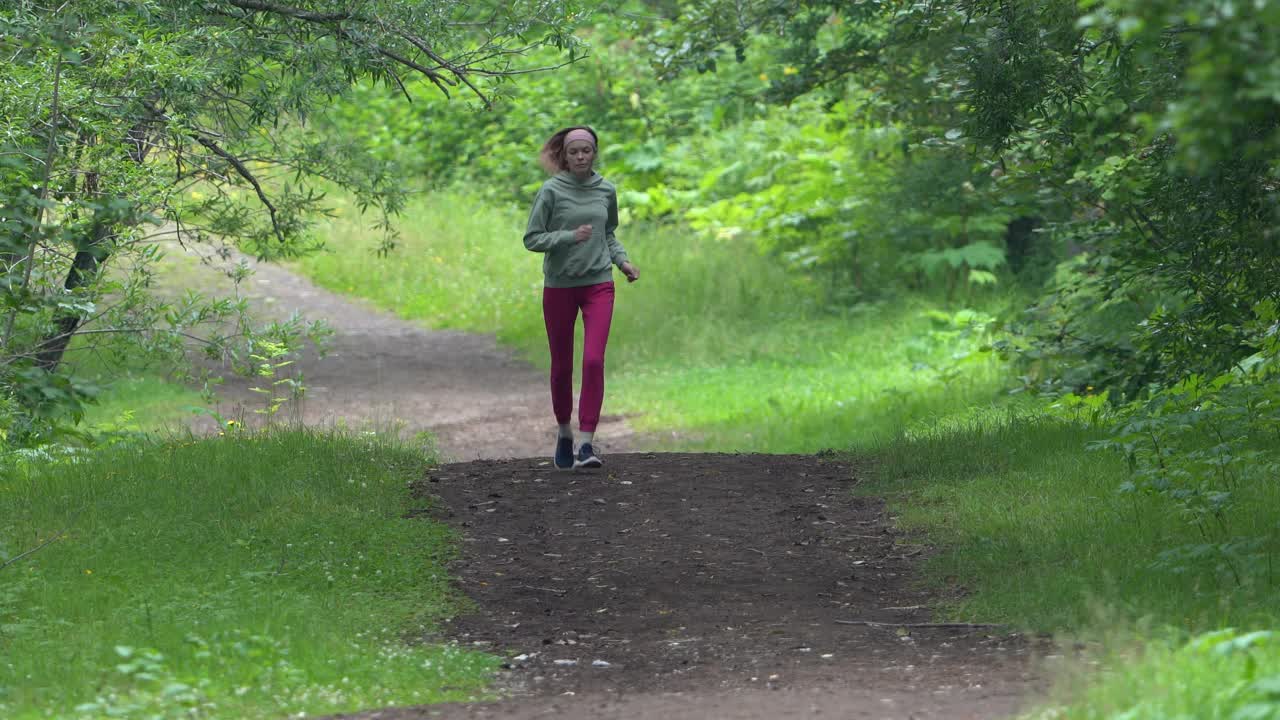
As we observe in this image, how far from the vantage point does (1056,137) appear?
29.2 ft

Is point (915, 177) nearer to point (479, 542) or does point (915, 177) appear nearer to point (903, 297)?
point (903, 297)

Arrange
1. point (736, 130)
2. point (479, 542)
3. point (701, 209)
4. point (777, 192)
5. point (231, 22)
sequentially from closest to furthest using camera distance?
point (479, 542), point (231, 22), point (777, 192), point (701, 209), point (736, 130)

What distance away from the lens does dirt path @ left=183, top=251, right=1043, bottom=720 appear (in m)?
4.87

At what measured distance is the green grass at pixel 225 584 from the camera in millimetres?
4953

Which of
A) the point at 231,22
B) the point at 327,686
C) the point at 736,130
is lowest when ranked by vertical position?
the point at 327,686

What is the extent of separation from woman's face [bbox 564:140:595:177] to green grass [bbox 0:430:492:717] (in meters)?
2.18

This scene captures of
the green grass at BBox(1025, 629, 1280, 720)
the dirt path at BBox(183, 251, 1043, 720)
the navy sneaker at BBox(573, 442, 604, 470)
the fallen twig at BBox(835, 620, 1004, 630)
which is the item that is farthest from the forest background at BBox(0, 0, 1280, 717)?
the navy sneaker at BBox(573, 442, 604, 470)

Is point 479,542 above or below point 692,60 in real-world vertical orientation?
below

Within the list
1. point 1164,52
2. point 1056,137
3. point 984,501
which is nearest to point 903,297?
point 1056,137

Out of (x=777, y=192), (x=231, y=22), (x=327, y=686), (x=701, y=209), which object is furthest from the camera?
(x=701, y=209)

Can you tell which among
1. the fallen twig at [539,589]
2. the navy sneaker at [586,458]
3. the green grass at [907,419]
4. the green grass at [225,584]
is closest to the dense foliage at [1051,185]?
the green grass at [907,419]

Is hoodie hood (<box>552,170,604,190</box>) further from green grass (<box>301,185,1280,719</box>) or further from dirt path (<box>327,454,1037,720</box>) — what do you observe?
green grass (<box>301,185,1280,719</box>)

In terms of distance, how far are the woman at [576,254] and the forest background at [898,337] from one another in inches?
26.6

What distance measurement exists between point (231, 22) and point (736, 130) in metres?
16.2
